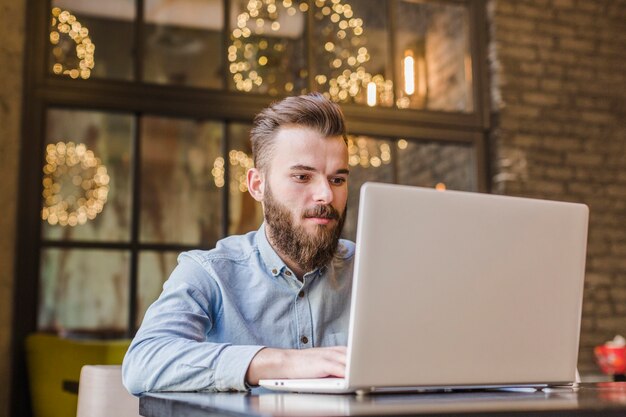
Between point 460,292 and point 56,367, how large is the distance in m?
2.64

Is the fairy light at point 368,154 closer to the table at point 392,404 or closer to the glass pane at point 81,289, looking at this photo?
the glass pane at point 81,289

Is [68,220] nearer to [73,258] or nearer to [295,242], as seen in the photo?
[73,258]

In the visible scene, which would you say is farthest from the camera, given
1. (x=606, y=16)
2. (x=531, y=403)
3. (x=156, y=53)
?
(x=606, y=16)

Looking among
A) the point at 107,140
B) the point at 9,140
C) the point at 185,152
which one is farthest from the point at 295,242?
the point at 185,152

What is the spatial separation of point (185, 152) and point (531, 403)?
11.3 feet

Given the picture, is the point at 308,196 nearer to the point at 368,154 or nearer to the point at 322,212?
the point at 322,212

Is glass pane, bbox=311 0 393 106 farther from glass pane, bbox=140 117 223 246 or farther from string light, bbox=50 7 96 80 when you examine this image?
string light, bbox=50 7 96 80

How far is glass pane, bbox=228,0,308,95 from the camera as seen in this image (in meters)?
4.07

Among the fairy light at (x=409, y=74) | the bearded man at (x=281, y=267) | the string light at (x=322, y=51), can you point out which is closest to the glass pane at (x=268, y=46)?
the string light at (x=322, y=51)

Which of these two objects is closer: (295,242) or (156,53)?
(295,242)

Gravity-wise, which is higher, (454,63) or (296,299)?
(454,63)

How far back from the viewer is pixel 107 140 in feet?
12.9

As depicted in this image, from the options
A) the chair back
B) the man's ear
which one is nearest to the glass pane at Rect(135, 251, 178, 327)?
the chair back

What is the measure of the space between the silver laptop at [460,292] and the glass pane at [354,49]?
9.78 feet
